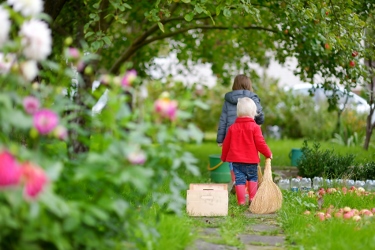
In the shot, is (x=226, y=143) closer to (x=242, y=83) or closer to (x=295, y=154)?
(x=242, y=83)

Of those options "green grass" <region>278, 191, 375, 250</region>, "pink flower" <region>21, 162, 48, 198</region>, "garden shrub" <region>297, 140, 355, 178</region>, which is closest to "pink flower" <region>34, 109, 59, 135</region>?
"pink flower" <region>21, 162, 48, 198</region>

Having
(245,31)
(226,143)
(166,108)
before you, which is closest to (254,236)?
(226,143)

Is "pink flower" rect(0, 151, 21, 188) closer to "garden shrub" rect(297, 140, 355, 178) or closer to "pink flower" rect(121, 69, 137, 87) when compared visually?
"pink flower" rect(121, 69, 137, 87)

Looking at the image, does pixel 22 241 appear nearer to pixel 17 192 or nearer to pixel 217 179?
pixel 17 192

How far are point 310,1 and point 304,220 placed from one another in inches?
101

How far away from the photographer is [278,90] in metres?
16.2

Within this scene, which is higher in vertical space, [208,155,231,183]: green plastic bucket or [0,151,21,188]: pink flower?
[0,151,21,188]: pink flower

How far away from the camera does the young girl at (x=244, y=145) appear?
5.75 m

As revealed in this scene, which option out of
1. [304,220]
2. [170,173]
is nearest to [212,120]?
[304,220]

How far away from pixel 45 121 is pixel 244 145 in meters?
3.43

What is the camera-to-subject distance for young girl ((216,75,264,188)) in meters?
6.46

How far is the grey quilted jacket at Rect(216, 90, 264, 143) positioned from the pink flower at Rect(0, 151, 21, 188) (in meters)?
4.38

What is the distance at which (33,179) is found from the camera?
7.50 feet

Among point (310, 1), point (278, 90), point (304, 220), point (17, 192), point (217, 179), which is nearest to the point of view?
point (17, 192)
